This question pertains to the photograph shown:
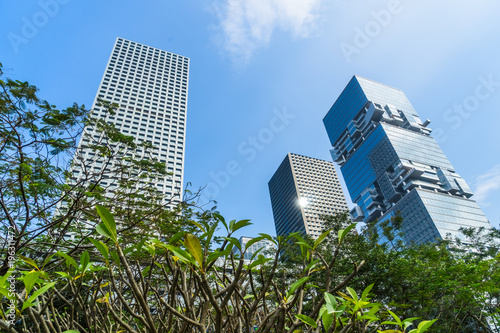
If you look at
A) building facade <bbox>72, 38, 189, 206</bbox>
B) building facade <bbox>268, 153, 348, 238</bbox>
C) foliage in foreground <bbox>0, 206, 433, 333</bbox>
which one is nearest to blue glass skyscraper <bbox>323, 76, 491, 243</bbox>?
building facade <bbox>268, 153, 348, 238</bbox>

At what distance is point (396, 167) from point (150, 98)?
169 ft

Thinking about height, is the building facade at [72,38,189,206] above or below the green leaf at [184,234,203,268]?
above

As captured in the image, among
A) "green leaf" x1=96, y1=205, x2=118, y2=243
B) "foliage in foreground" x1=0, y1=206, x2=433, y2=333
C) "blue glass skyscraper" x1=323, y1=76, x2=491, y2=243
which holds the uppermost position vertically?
"blue glass skyscraper" x1=323, y1=76, x2=491, y2=243

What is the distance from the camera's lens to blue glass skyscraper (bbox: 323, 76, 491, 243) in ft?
155

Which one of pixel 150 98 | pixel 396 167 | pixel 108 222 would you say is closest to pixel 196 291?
pixel 108 222

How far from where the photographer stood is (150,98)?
4762 centimetres

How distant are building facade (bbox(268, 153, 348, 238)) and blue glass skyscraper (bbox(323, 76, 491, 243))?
1358cm

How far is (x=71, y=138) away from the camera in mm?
4312

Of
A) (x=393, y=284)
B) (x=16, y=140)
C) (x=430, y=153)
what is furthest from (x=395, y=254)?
(x=430, y=153)

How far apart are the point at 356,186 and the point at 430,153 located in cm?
1766
